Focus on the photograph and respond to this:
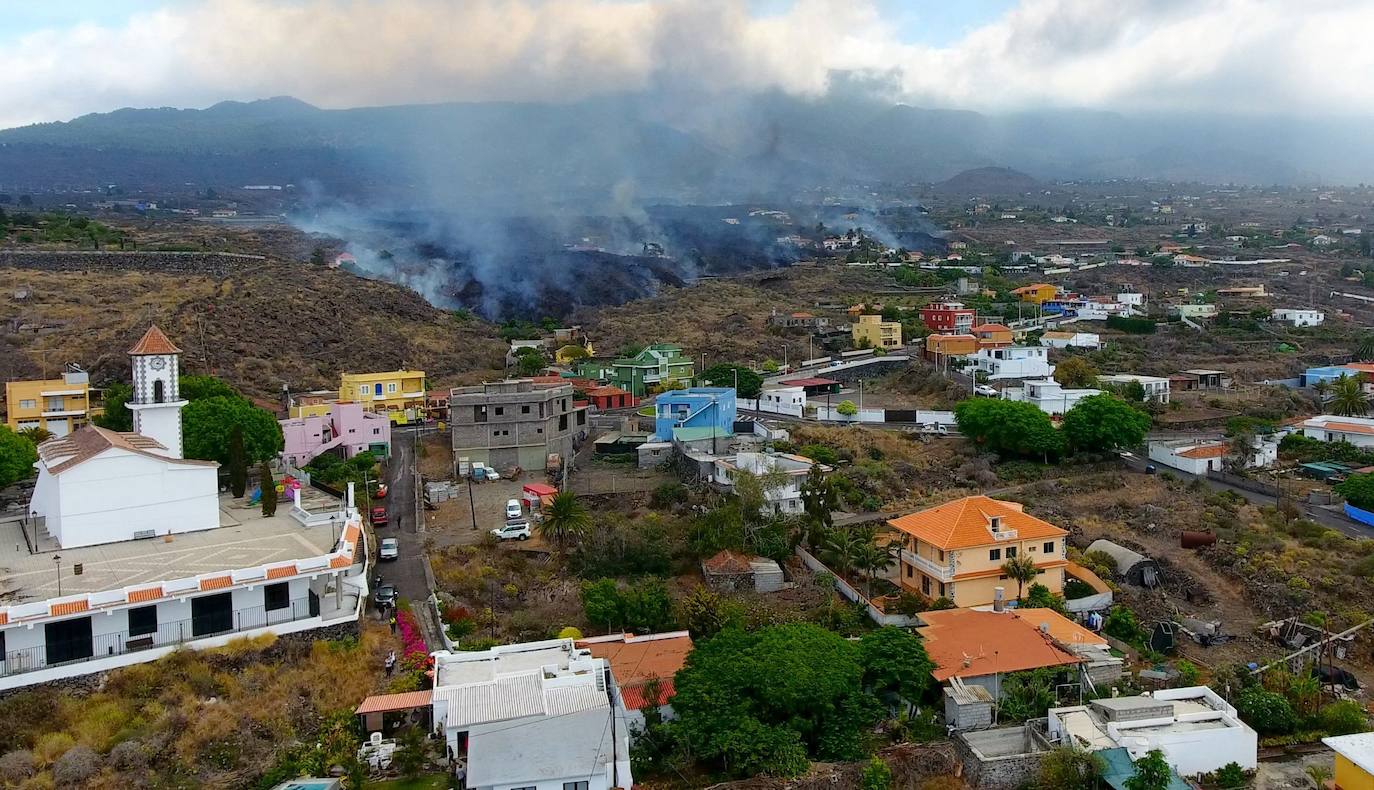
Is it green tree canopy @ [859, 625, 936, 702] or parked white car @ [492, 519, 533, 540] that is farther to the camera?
parked white car @ [492, 519, 533, 540]

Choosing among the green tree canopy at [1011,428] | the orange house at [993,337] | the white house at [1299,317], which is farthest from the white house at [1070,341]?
the green tree canopy at [1011,428]

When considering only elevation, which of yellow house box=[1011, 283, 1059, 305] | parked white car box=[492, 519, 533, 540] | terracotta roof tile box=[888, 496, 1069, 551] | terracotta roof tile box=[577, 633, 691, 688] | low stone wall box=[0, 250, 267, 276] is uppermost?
low stone wall box=[0, 250, 267, 276]

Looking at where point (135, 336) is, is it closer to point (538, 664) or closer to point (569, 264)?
point (538, 664)

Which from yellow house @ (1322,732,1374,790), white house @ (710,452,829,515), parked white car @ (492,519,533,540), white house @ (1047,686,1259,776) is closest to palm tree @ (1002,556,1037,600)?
white house @ (1047,686,1259,776)

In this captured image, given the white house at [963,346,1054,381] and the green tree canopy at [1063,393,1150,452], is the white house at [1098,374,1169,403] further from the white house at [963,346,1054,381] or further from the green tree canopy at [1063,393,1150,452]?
the green tree canopy at [1063,393,1150,452]

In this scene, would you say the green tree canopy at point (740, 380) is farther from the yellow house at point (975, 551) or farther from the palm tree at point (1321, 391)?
the palm tree at point (1321, 391)

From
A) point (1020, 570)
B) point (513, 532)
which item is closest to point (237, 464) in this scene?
point (513, 532)

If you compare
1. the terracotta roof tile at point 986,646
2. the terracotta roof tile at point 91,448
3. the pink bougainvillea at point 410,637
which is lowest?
the pink bougainvillea at point 410,637
